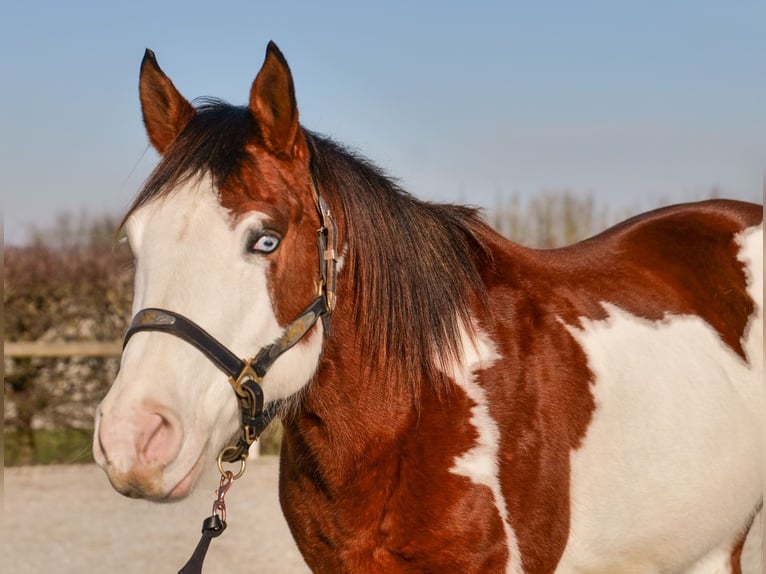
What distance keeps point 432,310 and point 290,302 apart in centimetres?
54

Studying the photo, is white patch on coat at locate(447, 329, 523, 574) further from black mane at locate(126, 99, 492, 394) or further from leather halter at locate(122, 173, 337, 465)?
leather halter at locate(122, 173, 337, 465)

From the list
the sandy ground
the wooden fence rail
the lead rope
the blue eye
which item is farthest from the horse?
the wooden fence rail

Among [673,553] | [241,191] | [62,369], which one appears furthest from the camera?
[62,369]

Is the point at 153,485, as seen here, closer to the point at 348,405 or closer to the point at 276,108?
the point at 348,405

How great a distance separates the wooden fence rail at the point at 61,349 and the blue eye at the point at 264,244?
740cm

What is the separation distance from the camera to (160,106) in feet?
9.02

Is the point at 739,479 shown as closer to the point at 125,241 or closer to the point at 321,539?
the point at 321,539

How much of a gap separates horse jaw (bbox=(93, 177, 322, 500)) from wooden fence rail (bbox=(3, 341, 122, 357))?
736cm

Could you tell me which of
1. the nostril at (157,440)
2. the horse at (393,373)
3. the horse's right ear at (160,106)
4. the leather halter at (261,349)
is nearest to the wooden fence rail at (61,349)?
the horse's right ear at (160,106)

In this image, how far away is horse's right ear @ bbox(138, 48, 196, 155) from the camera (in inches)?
106

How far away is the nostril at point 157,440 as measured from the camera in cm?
209

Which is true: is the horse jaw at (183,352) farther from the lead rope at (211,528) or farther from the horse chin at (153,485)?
the lead rope at (211,528)

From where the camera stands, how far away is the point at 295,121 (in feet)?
8.21

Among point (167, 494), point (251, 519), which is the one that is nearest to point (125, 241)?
point (167, 494)
